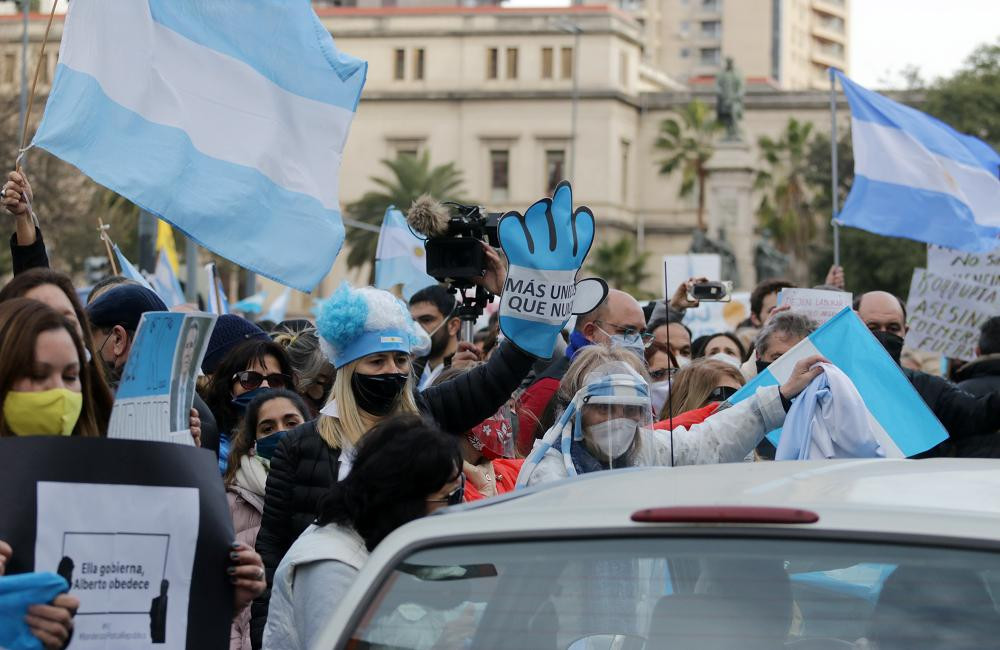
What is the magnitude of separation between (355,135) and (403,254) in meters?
70.0

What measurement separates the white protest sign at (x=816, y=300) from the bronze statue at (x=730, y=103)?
5192 centimetres

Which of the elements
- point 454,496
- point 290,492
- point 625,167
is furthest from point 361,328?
point 625,167

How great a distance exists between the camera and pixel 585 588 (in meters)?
2.97

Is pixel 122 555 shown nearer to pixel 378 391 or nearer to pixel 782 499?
pixel 782 499

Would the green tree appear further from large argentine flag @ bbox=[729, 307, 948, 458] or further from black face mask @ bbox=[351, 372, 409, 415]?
black face mask @ bbox=[351, 372, 409, 415]

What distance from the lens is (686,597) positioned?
2.95 metres

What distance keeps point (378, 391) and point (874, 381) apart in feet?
7.41

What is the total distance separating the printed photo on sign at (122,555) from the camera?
3.46 metres

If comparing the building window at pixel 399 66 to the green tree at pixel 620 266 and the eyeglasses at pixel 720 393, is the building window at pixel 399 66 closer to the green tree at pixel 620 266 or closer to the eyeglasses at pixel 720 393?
the green tree at pixel 620 266

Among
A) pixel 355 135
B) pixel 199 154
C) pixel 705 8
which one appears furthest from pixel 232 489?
pixel 705 8

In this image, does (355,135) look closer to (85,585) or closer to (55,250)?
(55,250)

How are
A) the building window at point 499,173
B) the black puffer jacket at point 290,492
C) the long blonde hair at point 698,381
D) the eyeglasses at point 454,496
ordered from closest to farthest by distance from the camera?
the eyeglasses at point 454,496 < the black puffer jacket at point 290,492 < the long blonde hair at point 698,381 < the building window at point 499,173

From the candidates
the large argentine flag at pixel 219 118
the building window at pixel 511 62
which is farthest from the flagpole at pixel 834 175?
the building window at pixel 511 62

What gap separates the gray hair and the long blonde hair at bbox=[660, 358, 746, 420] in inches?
5.7
